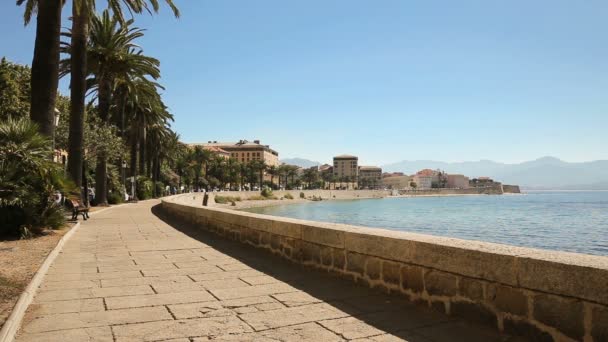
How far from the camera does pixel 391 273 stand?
17.3 feet

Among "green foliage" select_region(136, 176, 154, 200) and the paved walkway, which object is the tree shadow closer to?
the paved walkway

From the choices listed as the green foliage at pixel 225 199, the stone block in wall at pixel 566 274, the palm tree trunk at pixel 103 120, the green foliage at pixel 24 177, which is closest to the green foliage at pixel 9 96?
the palm tree trunk at pixel 103 120

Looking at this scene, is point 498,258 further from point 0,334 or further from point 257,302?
point 0,334

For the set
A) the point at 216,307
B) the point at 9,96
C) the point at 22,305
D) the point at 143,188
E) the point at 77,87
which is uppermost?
the point at 9,96

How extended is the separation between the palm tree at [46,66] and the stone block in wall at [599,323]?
14115mm

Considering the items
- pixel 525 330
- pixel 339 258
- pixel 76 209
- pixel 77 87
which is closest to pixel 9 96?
pixel 77 87

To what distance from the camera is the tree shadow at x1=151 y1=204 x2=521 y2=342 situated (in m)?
3.97

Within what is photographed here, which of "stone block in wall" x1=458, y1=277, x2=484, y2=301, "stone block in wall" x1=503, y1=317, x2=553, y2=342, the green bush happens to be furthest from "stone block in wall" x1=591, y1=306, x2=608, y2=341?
the green bush

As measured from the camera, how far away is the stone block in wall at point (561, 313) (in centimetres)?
327

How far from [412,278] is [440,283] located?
440 millimetres

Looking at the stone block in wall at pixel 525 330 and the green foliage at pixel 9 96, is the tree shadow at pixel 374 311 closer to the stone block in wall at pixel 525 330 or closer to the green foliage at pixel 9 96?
the stone block in wall at pixel 525 330

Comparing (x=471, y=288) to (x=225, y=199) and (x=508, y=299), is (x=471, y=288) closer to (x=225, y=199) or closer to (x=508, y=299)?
(x=508, y=299)

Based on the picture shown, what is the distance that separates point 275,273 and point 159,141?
173 feet

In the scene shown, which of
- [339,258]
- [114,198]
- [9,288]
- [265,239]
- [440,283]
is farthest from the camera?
[114,198]
